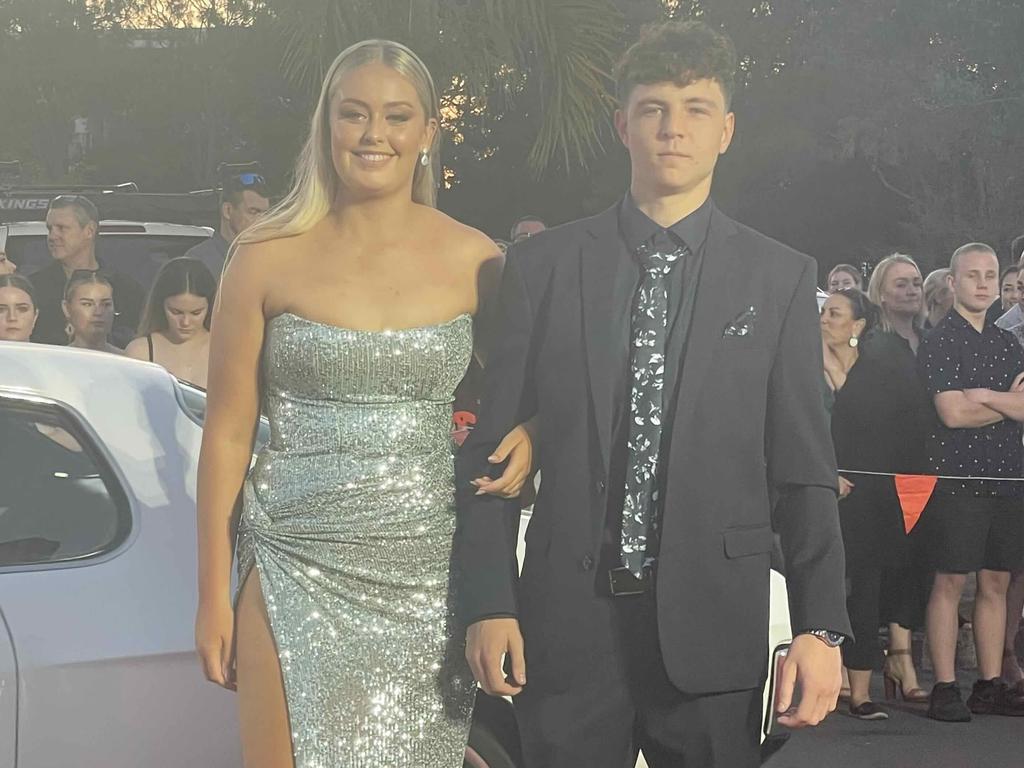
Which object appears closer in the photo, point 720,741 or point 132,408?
point 720,741

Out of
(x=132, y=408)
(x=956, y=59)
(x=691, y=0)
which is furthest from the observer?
(x=956, y=59)

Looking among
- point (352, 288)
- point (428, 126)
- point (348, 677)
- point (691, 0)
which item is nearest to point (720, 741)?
point (348, 677)

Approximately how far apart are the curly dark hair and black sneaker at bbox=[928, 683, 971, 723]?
172 inches

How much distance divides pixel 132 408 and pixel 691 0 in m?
9.05

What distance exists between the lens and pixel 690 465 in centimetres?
252

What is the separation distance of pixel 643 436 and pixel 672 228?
35 cm

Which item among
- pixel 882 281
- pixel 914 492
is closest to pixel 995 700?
pixel 914 492

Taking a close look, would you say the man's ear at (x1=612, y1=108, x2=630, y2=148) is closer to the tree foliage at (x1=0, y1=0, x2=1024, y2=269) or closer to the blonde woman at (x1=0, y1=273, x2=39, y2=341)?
the blonde woman at (x1=0, y1=273, x2=39, y2=341)

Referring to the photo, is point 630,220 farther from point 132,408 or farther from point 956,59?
point 956,59

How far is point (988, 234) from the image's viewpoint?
15.2 metres

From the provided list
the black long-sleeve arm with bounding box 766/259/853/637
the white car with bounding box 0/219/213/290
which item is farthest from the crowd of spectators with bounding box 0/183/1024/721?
the black long-sleeve arm with bounding box 766/259/853/637

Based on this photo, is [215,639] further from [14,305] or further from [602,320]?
[14,305]

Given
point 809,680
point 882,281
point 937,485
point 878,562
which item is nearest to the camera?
point 809,680

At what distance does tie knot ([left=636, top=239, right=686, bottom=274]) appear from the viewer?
2617mm
